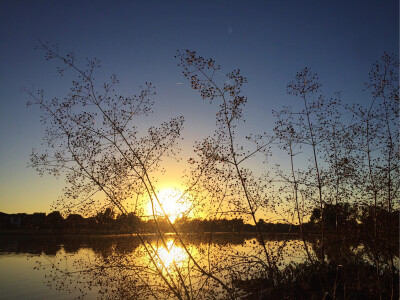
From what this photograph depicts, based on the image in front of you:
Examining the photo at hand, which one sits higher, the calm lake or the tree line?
the tree line

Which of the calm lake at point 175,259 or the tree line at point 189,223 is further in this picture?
the tree line at point 189,223

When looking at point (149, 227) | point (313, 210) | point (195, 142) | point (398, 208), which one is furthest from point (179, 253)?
point (398, 208)

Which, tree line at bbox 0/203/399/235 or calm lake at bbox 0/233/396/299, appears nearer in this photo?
calm lake at bbox 0/233/396/299

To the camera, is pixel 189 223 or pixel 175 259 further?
pixel 189 223

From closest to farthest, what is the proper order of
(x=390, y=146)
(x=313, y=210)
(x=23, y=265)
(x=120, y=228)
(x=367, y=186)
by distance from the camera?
(x=390, y=146) → (x=367, y=186) → (x=120, y=228) → (x=313, y=210) → (x=23, y=265)

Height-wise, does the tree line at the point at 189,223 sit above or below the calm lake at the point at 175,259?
above

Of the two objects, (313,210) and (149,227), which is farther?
(313,210)

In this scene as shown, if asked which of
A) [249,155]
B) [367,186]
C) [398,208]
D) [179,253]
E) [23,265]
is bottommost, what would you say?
[23,265]

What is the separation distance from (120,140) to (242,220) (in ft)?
12.7

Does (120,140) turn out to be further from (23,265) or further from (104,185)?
(23,265)

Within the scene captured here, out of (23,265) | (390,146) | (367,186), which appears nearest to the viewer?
(390,146)

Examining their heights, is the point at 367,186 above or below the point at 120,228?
above

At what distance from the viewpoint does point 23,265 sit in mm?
26719

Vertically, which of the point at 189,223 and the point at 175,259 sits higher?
the point at 189,223
